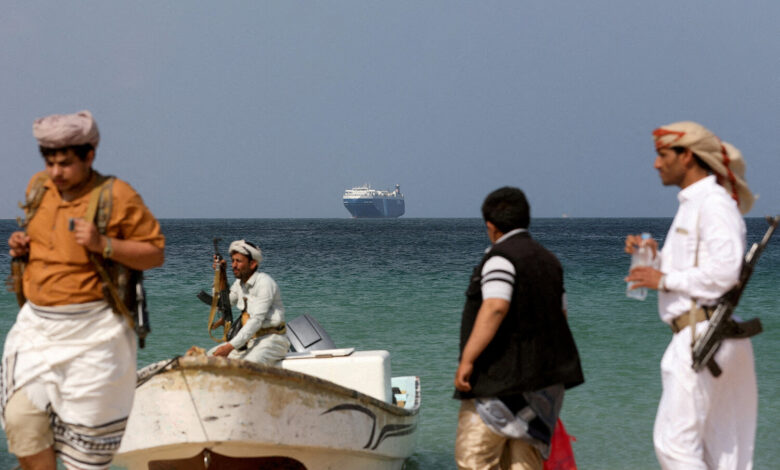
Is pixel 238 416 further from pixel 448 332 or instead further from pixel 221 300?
pixel 448 332

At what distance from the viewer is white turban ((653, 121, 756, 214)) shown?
3.83 meters

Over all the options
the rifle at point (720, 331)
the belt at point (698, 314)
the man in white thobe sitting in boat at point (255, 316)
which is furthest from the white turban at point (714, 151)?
the man in white thobe sitting in boat at point (255, 316)

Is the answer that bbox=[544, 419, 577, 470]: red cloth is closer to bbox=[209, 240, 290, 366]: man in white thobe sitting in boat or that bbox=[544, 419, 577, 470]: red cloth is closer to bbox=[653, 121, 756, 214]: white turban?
bbox=[653, 121, 756, 214]: white turban

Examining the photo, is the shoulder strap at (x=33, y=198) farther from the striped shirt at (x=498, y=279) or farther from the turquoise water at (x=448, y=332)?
the turquoise water at (x=448, y=332)

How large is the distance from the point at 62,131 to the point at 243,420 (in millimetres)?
2216

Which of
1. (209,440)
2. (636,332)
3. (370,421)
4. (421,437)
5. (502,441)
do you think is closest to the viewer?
(502,441)

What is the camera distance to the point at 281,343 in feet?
23.9

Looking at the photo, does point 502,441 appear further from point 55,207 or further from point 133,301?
point 55,207

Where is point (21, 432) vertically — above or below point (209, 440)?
above

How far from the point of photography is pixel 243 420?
5168 millimetres

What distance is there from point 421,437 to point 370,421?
11.9ft

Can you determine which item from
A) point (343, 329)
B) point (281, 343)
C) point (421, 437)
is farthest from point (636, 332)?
point (281, 343)

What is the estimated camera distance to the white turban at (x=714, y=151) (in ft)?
12.6

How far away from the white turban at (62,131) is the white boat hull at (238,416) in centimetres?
→ 179
